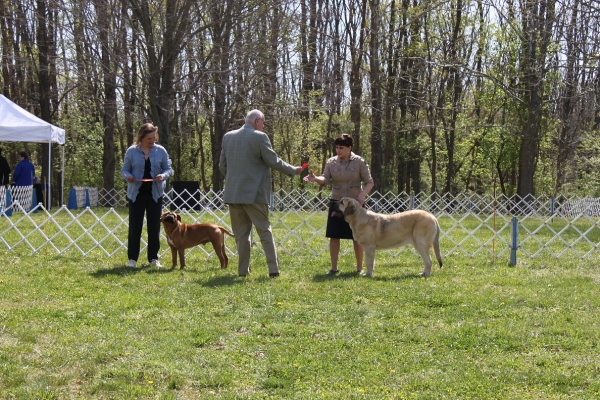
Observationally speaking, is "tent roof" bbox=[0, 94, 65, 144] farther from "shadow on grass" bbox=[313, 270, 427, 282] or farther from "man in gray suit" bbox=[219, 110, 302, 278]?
"shadow on grass" bbox=[313, 270, 427, 282]

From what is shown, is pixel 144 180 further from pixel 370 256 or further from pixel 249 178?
pixel 370 256

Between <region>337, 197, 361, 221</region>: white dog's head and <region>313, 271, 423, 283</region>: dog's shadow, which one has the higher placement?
<region>337, 197, 361, 221</region>: white dog's head

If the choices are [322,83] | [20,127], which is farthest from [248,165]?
[322,83]

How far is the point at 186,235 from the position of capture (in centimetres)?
792

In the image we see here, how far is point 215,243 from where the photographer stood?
8031 mm

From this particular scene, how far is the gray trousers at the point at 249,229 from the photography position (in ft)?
24.0

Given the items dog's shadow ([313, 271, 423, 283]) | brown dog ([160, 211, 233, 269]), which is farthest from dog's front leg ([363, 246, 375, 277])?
brown dog ([160, 211, 233, 269])

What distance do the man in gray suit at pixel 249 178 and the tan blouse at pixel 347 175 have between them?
580 mm

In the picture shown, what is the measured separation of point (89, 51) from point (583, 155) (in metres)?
20.2

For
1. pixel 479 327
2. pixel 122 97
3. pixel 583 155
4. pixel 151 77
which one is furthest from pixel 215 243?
pixel 583 155

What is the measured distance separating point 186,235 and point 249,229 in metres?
0.91

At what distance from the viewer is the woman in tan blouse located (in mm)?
7529

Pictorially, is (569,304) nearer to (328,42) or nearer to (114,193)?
(114,193)

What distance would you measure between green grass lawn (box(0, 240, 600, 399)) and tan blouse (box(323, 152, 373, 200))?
0.97 metres
